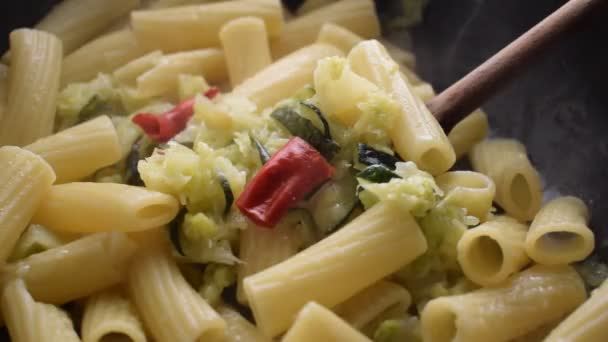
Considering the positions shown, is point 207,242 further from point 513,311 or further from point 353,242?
point 513,311

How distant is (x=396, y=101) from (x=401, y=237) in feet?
1.13

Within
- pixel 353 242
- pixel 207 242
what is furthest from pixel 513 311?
pixel 207 242

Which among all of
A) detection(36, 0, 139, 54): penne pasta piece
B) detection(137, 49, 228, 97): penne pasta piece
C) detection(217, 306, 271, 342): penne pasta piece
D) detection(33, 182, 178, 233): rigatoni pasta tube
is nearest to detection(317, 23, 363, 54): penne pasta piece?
A: detection(137, 49, 228, 97): penne pasta piece

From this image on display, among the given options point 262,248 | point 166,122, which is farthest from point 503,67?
point 166,122

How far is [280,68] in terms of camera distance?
215 centimetres

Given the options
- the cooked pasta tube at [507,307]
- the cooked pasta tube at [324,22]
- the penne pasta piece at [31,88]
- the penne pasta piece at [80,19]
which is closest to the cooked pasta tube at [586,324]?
the cooked pasta tube at [507,307]

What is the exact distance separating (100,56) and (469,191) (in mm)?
1225

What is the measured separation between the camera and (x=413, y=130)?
67.8 inches

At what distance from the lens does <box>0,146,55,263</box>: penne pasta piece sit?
5.49ft

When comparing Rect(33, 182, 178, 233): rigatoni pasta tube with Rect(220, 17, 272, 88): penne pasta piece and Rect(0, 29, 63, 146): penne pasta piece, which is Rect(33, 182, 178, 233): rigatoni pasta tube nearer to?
Rect(0, 29, 63, 146): penne pasta piece

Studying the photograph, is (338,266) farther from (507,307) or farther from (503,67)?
(503,67)

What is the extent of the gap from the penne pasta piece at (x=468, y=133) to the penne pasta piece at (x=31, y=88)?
3.66 ft

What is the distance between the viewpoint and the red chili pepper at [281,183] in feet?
5.55

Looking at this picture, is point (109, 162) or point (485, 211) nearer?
point (485, 211)
